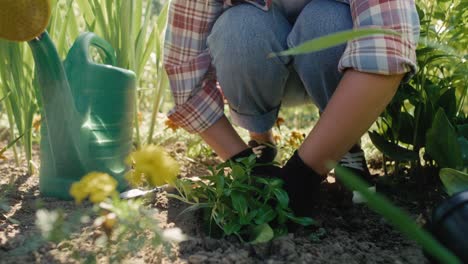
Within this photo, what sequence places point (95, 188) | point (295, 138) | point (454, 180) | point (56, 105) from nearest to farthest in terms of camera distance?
point (95, 188)
point (454, 180)
point (56, 105)
point (295, 138)

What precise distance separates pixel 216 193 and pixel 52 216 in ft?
1.21

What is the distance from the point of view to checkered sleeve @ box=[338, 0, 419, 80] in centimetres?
107

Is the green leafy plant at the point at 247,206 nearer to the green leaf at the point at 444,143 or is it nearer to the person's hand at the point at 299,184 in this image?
the person's hand at the point at 299,184

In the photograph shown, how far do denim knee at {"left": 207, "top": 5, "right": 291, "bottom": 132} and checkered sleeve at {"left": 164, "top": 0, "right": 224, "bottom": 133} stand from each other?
2.1 inches

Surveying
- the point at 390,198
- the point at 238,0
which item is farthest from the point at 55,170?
the point at 390,198

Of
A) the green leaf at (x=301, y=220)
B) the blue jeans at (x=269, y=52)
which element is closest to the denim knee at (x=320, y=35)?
the blue jeans at (x=269, y=52)

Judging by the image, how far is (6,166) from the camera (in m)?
1.61

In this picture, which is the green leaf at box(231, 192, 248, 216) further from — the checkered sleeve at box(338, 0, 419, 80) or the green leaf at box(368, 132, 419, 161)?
the green leaf at box(368, 132, 419, 161)

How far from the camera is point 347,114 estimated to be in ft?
3.57

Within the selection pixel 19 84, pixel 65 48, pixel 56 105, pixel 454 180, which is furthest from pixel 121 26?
pixel 454 180

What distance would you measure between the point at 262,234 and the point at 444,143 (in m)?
0.45

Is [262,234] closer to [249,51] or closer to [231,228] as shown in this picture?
[231,228]

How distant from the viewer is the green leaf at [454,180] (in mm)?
939

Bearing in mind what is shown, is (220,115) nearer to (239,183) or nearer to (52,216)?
(239,183)
